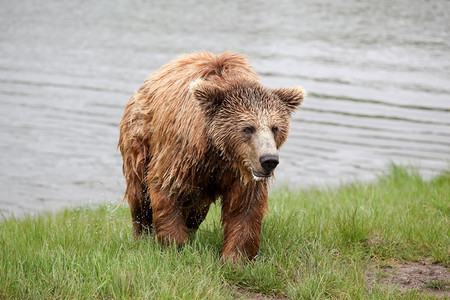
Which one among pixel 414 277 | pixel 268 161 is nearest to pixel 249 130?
pixel 268 161

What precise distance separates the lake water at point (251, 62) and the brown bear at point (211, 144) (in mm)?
3601

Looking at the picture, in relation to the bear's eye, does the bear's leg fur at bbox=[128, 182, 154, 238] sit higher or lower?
lower

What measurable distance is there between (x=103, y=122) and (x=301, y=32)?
9.74 m

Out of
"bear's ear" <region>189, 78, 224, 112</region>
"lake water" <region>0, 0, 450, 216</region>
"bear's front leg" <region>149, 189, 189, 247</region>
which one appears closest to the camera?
"bear's ear" <region>189, 78, 224, 112</region>

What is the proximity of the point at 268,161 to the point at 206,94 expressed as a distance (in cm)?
75

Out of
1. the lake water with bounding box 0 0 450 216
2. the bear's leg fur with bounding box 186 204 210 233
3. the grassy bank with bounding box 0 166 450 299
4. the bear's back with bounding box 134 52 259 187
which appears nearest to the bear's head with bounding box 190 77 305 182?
the bear's back with bounding box 134 52 259 187

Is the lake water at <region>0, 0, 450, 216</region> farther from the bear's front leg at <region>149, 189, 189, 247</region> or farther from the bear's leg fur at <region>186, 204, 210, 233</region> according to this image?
the bear's front leg at <region>149, 189, 189, 247</region>

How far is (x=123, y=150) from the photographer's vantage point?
6.27 metres

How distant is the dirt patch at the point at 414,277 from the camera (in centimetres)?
517

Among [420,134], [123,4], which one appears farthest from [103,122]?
[123,4]

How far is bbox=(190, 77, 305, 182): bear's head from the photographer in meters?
4.86

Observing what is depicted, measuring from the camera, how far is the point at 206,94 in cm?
501

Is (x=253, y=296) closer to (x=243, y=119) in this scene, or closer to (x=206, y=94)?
(x=243, y=119)

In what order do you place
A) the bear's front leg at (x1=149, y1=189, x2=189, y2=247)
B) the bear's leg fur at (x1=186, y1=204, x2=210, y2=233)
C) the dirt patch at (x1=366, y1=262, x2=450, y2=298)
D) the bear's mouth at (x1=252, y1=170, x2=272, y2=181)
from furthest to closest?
the bear's leg fur at (x1=186, y1=204, x2=210, y2=233), the bear's front leg at (x1=149, y1=189, x2=189, y2=247), the dirt patch at (x1=366, y1=262, x2=450, y2=298), the bear's mouth at (x1=252, y1=170, x2=272, y2=181)
